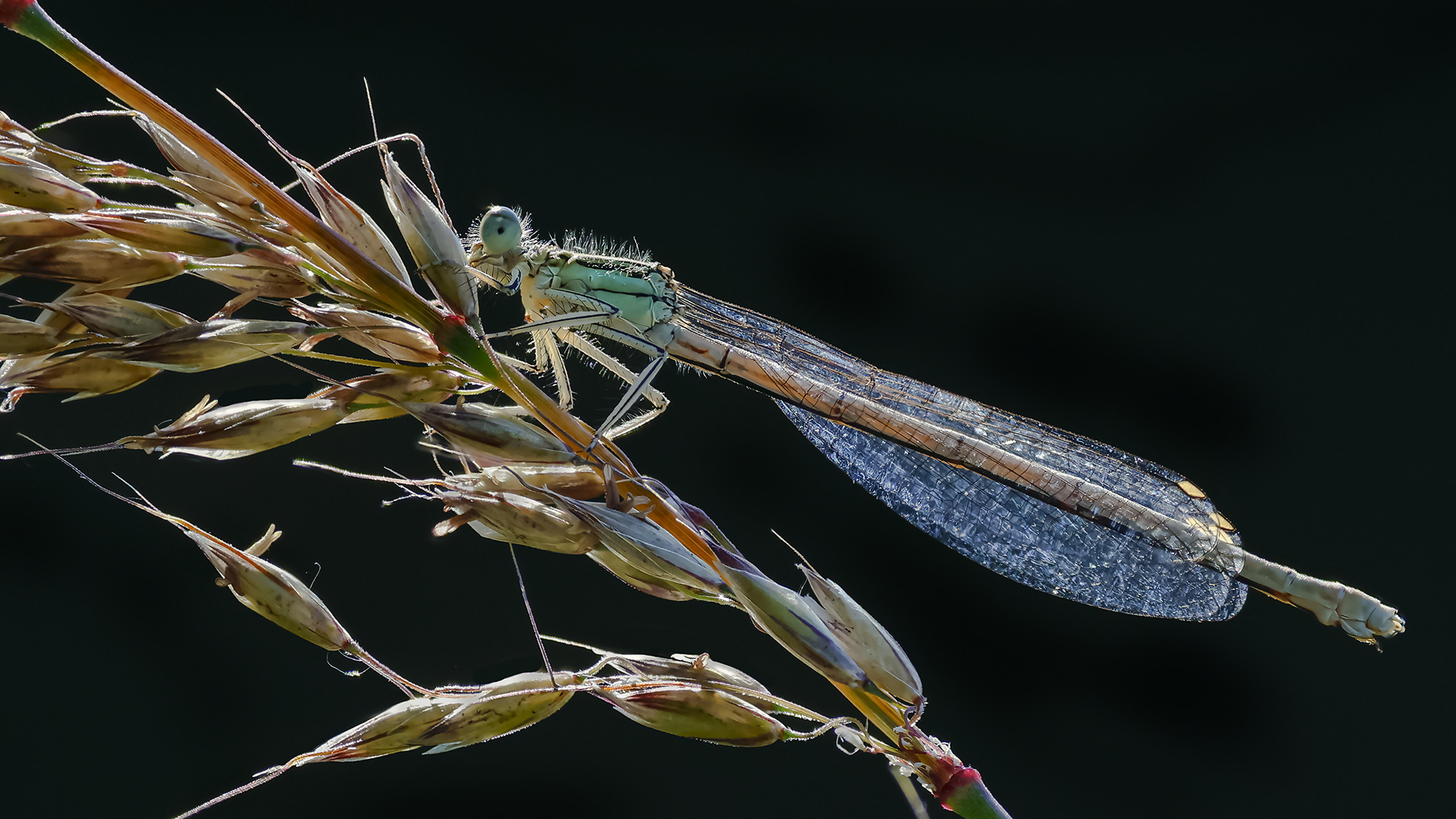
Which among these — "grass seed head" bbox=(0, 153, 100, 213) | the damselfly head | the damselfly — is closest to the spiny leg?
the damselfly

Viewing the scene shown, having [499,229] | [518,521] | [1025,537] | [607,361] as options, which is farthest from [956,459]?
[518,521]

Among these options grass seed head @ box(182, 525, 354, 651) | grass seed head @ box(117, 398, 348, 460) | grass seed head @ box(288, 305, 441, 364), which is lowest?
grass seed head @ box(182, 525, 354, 651)

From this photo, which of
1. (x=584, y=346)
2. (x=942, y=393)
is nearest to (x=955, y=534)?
(x=942, y=393)

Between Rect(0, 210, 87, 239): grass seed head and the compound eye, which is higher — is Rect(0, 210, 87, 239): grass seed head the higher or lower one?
the higher one

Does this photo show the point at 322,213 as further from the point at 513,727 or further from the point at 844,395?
the point at 844,395

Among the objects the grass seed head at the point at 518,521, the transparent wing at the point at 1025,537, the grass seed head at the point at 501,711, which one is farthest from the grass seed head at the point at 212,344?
the transparent wing at the point at 1025,537

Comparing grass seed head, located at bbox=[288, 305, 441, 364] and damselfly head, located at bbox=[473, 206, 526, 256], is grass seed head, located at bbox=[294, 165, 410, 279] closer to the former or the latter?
grass seed head, located at bbox=[288, 305, 441, 364]

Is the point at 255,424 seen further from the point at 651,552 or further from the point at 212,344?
the point at 651,552

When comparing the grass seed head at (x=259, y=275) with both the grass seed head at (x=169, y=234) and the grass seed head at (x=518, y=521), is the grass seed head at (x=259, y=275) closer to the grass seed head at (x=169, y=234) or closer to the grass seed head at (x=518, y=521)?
the grass seed head at (x=169, y=234)
